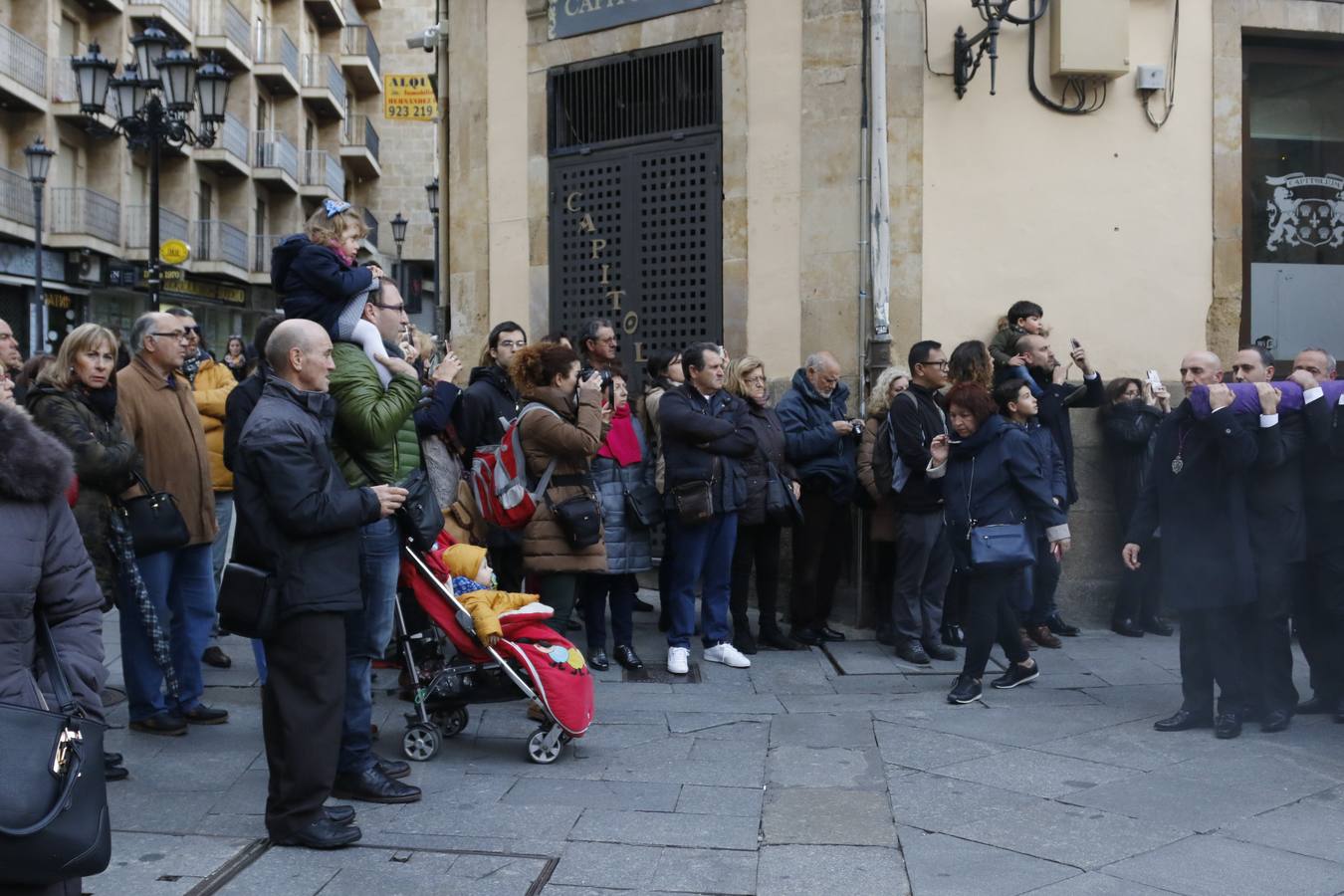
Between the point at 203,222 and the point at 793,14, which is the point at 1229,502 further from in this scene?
the point at 203,222

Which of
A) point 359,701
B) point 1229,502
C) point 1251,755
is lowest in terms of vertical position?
point 1251,755

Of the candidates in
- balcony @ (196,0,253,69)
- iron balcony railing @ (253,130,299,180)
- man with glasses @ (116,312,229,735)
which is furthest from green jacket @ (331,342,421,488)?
A: iron balcony railing @ (253,130,299,180)

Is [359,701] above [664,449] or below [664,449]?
below

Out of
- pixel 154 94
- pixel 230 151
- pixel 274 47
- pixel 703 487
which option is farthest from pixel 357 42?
pixel 703 487

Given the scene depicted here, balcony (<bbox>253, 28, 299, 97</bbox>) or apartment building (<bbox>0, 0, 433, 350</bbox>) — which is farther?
balcony (<bbox>253, 28, 299, 97</bbox>)

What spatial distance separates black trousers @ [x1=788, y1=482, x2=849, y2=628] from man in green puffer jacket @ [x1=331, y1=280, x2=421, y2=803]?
3.87m

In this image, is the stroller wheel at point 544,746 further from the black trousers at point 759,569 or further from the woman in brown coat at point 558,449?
the black trousers at point 759,569

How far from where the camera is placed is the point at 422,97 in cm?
2294

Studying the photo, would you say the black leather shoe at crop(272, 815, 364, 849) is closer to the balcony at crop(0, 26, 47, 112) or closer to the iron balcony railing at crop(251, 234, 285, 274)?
the balcony at crop(0, 26, 47, 112)

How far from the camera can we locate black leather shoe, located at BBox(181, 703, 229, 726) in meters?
6.71

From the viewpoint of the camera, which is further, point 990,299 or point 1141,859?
point 990,299

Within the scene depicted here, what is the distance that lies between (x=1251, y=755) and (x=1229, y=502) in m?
1.27

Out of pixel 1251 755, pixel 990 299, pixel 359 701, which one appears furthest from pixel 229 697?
pixel 990 299

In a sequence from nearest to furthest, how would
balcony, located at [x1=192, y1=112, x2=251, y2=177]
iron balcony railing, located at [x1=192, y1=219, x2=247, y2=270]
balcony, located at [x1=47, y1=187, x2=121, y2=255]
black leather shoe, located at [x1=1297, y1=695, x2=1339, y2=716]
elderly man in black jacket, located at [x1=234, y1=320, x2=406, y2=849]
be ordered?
elderly man in black jacket, located at [x1=234, y1=320, x2=406, y2=849], black leather shoe, located at [x1=1297, y1=695, x2=1339, y2=716], balcony, located at [x1=47, y1=187, x2=121, y2=255], balcony, located at [x1=192, y1=112, x2=251, y2=177], iron balcony railing, located at [x1=192, y1=219, x2=247, y2=270]
